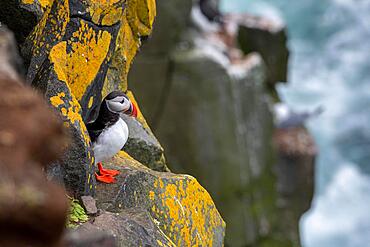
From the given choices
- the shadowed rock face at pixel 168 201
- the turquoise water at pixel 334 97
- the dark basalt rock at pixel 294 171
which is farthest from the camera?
the turquoise water at pixel 334 97

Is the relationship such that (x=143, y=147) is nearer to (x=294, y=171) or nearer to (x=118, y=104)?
(x=118, y=104)

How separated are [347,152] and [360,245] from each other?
2.46m

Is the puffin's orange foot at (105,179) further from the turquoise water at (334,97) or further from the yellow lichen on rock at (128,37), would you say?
the turquoise water at (334,97)

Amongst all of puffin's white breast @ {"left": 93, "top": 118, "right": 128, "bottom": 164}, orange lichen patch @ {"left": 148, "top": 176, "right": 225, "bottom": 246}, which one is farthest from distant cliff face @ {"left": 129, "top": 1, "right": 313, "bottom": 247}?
puffin's white breast @ {"left": 93, "top": 118, "right": 128, "bottom": 164}

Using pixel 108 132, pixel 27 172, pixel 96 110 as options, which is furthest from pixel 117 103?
pixel 27 172

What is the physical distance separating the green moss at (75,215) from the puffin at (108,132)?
424 millimetres

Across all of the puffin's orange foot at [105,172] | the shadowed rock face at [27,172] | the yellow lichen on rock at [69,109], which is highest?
the shadowed rock face at [27,172]

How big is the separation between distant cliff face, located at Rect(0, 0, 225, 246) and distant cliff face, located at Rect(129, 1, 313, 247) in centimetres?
480

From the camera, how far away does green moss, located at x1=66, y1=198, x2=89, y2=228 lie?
9.37 ft

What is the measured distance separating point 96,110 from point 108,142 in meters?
0.51

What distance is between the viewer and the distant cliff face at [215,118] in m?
9.27

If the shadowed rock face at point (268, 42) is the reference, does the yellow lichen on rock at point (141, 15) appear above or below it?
above

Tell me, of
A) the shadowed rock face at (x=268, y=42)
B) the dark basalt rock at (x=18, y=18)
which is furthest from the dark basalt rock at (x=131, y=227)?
the shadowed rock face at (x=268, y=42)

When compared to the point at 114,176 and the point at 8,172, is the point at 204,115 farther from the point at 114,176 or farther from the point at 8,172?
the point at 8,172
